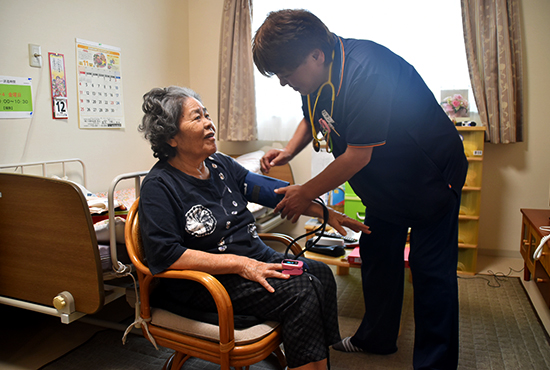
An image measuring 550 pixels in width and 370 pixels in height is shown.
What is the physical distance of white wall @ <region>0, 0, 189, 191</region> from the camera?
2.26m

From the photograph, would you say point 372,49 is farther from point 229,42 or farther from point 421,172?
point 229,42

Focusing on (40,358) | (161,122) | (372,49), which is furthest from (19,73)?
(372,49)

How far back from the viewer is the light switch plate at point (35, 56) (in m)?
2.31

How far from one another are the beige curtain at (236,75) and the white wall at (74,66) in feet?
1.62

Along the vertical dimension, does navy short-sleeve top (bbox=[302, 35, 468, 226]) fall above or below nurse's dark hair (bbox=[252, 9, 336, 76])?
below

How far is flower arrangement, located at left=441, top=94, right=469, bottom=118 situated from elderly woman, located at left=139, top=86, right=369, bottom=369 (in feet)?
6.36

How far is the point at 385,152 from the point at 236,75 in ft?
7.54

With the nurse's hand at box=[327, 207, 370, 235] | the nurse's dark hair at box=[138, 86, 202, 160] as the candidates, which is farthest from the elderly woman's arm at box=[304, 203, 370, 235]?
the nurse's dark hair at box=[138, 86, 202, 160]

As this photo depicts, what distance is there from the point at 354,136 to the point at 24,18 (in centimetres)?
213

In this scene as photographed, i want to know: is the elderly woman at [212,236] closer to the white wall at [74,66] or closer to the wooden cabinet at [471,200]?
the white wall at [74,66]

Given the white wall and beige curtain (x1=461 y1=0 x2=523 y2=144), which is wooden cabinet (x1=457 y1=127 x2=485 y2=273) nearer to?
beige curtain (x1=461 y1=0 x2=523 y2=144)

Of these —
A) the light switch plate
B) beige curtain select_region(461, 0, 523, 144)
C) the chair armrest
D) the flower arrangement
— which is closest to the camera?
the chair armrest

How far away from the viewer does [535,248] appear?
7.22 feet

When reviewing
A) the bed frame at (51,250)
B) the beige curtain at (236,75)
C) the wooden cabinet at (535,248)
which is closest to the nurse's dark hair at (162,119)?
the bed frame at (51,250)
